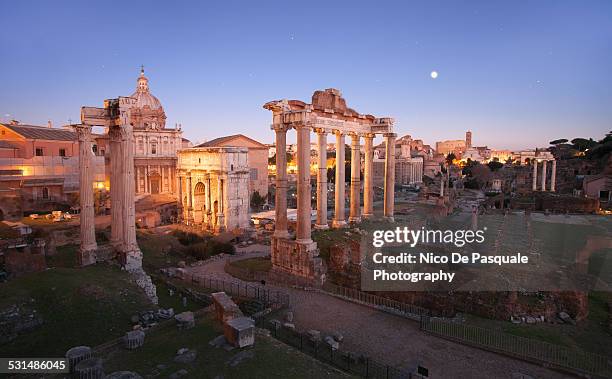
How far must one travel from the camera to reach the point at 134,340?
1035 centimetres

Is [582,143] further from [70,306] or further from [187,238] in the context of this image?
[70,306]

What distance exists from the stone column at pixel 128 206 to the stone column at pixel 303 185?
7419mm

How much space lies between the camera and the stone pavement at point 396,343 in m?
10.0

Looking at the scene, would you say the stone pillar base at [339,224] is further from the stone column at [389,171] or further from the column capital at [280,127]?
the column capital at [280,127]

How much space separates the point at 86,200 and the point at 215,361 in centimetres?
1213

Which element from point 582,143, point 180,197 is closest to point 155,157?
point 180,197

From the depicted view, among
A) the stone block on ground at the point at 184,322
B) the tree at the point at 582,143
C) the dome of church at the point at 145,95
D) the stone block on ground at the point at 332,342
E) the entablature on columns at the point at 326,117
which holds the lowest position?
the stone block on ground at the point at 332,342

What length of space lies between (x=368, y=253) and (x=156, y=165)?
120 feet

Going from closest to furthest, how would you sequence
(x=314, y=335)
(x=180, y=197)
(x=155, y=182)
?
(x=314, y=335) < (x=180, y=197) < (x=155, y=182)

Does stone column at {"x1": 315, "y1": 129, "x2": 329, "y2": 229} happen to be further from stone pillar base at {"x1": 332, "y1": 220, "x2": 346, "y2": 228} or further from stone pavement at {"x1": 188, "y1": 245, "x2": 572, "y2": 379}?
stone pavement at {"x1": 188, "y1": 245, "x2": 572, "y2": 379}

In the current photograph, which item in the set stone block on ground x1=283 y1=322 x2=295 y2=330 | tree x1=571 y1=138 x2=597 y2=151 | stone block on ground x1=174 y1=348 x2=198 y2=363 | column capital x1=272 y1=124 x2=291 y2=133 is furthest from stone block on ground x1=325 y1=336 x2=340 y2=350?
tree x1=571 y1=138 x2=597 y2=151

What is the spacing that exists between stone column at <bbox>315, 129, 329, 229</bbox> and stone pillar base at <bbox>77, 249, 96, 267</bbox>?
10.8 metres

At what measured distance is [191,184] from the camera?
138 feet

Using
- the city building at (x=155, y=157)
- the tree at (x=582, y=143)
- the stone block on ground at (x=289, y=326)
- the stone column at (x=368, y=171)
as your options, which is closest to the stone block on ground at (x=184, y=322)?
the stone block on ground at (x=289, y=326)
